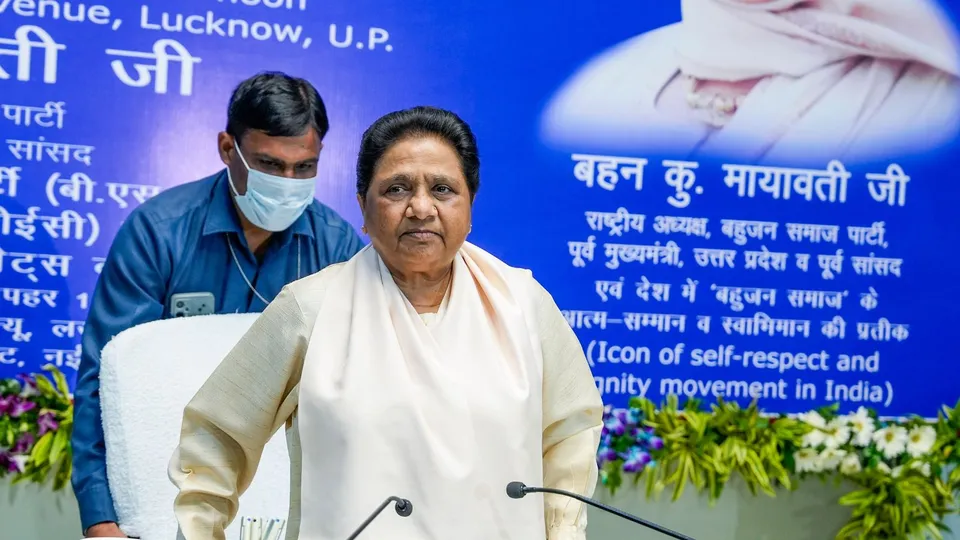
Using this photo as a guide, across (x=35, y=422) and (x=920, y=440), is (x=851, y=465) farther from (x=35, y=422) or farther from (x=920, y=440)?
(x=35, y=422)

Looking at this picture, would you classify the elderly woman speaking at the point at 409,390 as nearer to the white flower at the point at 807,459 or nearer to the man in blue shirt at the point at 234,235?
the man in blue shirt at the point at 234,235

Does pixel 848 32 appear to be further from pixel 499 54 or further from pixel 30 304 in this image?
pixel 30 304

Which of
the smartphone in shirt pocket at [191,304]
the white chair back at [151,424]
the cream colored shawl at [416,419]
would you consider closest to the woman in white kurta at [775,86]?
the smartphone in shirt pocket at [191,304]

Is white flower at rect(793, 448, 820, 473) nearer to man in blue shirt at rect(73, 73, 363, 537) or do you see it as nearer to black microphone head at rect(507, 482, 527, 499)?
man in blue shirt at rect(73, 73, 363, 537)

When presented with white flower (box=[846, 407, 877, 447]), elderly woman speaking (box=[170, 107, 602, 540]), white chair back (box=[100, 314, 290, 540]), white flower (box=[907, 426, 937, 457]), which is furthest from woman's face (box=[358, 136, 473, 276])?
white flower (box=[907, 426, 937, 457])

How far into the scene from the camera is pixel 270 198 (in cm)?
325

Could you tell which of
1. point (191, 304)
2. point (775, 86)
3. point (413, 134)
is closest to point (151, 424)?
point (191, 304)

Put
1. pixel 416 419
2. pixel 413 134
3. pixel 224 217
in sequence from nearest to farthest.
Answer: pixel 416 419
pixel 413 134
pixel 224 217

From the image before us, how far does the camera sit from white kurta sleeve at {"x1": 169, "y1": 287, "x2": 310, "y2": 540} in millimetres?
1872

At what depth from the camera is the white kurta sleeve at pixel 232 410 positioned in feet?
6.14

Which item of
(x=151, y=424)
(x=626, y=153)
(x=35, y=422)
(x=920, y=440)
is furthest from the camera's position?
(x=920, y=440)

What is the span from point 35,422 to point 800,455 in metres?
2.57

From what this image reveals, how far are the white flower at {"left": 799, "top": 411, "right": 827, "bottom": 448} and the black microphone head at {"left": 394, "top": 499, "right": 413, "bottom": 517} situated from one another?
2.66m

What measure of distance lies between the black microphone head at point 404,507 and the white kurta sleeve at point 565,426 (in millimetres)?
385
